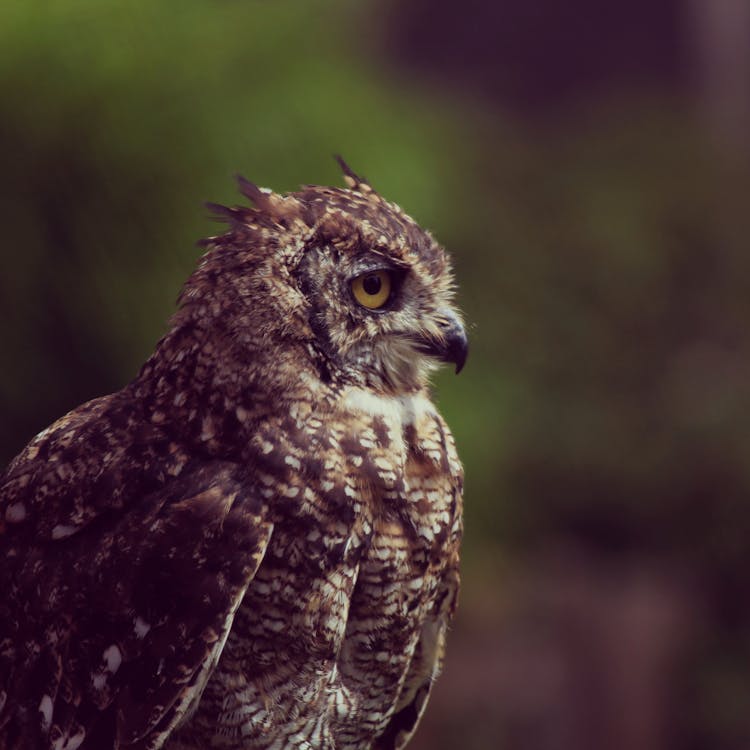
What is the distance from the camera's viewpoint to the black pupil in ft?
7.75

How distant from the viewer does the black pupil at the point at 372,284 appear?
93.0 inches

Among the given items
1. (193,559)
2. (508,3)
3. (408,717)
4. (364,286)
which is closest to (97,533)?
(193,559)

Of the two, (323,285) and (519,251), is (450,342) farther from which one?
(519,251)

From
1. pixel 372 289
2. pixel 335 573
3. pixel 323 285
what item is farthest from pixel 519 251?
pixel 335 573

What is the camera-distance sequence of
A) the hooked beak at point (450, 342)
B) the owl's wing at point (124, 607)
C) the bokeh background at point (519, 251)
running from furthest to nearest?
the bokeh background at point (519, 251)
the hooked beak at point (450, 342)
the owl's wing at point (124, 607)

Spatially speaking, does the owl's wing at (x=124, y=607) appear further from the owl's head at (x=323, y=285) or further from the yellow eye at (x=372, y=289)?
the yellow eye at (x=372, y=289)

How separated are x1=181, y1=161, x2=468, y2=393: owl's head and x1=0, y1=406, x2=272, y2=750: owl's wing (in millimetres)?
266

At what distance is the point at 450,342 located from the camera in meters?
2.51

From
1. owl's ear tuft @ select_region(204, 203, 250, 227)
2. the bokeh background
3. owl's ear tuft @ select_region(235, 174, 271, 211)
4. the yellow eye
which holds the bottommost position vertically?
the bokeh background

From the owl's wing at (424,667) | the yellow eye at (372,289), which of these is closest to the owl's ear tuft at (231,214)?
the yellow eye at (372,289)

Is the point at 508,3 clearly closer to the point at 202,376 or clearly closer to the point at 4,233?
the point at 4,233

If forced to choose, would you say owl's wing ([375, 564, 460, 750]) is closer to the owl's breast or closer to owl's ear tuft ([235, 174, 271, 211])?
the owl's breast

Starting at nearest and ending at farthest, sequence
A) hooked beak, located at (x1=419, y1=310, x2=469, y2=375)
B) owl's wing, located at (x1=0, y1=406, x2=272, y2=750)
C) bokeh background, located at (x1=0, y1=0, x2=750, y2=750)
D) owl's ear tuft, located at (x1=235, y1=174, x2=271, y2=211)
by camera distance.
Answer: owl's wing, located at (x1=0, y1=406, x2=272, y2=750) < owl's ear tuft, located at (x1=235, y1=174, x2=271, y2=211) < hooked beak, located at (x1=419, y1=310, x2=469, y2=375) < bokeh background, located at (x1=0, y1=0, x2=750, y2=750)

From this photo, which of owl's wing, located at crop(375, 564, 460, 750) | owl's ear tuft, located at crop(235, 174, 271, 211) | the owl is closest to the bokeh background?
owl's ear tuft, located at crop(235, 174, 271, 211)
